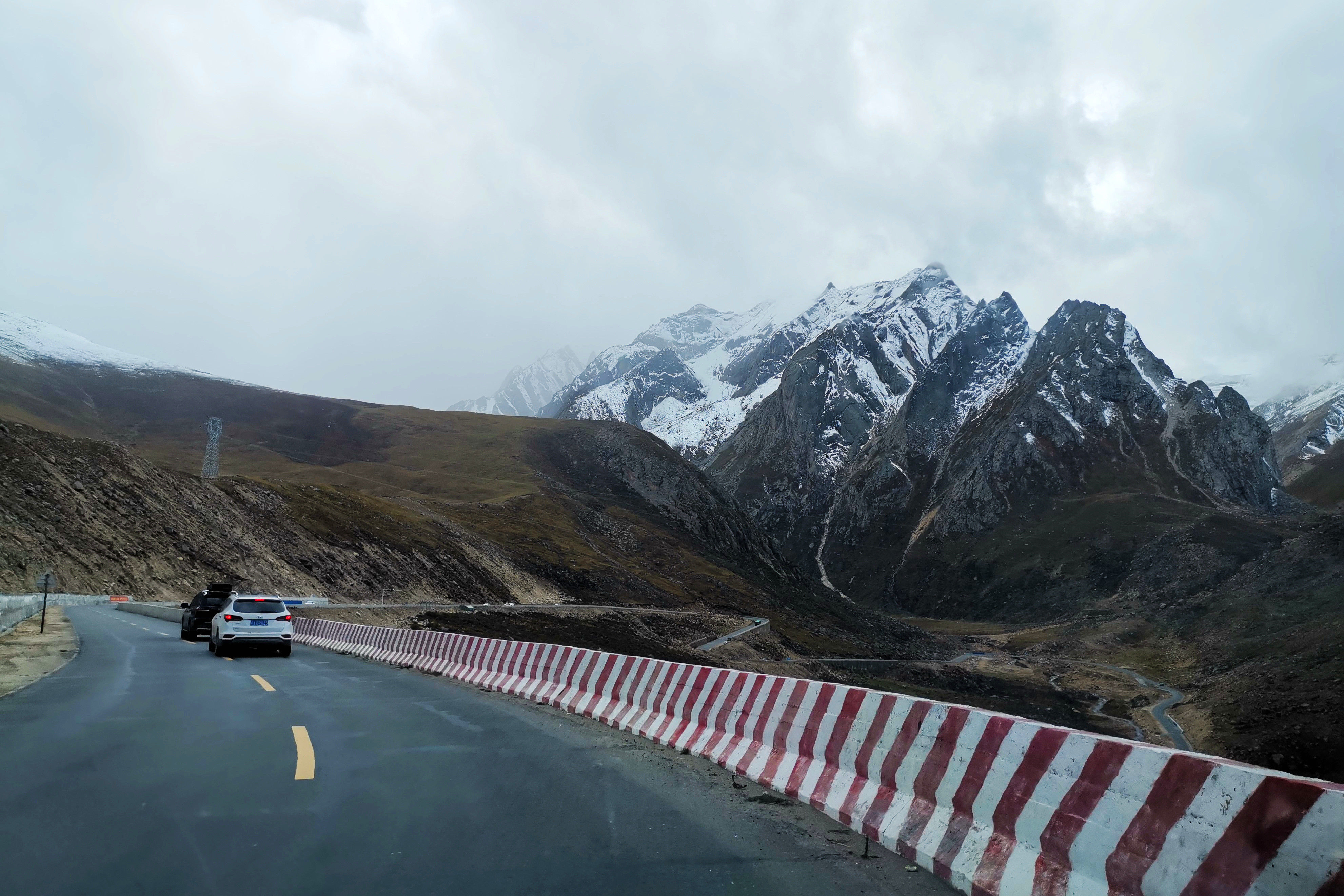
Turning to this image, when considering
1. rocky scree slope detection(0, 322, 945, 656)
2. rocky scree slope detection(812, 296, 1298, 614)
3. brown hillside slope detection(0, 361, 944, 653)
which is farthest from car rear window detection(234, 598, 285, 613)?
rocky scree slope detection(812, 296, 1298, 614)

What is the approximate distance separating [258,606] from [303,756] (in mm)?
18108

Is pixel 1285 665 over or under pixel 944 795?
over

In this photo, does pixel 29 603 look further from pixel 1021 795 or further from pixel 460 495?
pixel 460 495

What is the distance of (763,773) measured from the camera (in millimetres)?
10469

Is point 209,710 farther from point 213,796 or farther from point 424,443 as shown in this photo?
point 424,443

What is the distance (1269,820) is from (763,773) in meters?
6.04

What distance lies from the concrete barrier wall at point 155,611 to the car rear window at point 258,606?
20239 mm

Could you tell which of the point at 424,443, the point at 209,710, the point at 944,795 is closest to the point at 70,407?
the point at 424,443

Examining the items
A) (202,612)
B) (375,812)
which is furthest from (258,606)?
(375,812)

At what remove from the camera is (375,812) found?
26.3 feet

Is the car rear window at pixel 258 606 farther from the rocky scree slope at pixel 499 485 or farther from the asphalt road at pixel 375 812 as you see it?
the rocky scree slope at pixel 499 485

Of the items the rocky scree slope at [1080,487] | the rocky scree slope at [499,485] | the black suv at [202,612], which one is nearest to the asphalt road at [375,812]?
the black suv at [202,612]

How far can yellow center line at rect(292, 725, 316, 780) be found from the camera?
9352 mm

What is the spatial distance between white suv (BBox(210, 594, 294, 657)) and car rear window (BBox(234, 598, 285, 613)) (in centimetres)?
1
